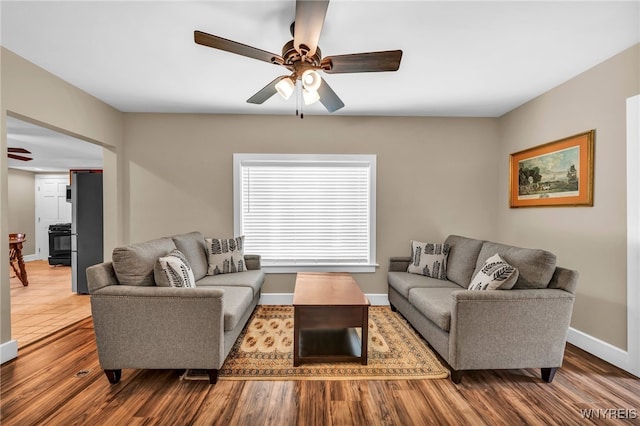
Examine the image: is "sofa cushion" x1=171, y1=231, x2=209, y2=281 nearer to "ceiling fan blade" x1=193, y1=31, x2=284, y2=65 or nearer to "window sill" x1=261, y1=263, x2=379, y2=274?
"window sill" x1=261, y1=263, x2=379, y2=274

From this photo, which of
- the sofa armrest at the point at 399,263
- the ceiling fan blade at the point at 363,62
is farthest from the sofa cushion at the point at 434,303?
the ceiling fan blade at the point at 363,62

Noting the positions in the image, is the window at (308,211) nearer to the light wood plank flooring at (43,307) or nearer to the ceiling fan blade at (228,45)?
the ceiling fan blade at (228,45)

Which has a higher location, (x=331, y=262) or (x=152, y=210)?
(x=152, y=210)

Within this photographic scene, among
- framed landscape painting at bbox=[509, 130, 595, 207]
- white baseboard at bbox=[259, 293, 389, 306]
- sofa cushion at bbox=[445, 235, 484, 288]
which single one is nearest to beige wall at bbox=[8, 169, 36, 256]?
→ white baseboard at bbox=[259, 293, 389, 306]

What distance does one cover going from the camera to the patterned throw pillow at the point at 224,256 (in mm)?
3238

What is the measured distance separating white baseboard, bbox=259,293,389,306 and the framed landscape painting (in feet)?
6.87

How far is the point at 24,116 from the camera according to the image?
2.43 metres

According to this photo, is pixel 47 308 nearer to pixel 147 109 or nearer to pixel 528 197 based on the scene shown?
pixel 147 109

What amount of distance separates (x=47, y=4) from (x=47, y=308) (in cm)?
357

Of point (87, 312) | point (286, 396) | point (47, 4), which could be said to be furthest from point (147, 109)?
point (286, 396)

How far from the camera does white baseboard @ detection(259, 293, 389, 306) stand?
3734 millimetres

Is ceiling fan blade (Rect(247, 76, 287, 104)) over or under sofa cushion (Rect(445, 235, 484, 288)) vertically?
over

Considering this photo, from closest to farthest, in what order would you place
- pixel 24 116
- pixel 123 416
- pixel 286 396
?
pixel 123 416, pixel 286 396, pixel 24 116

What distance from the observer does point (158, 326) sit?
1.95 meters
